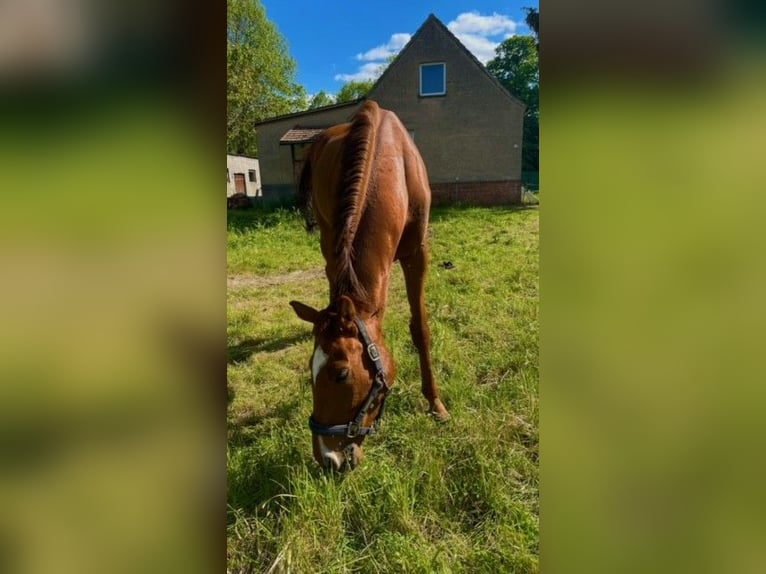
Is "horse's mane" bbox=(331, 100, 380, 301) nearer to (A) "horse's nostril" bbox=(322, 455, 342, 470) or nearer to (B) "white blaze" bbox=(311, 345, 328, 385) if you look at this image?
(B) "white blaze" bbox=(311, 345, 328, 385)

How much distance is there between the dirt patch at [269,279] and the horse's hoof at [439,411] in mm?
4345

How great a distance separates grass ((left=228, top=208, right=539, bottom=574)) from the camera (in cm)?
185

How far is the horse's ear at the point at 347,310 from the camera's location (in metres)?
2.01

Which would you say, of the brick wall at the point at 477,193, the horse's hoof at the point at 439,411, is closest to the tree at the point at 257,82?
the brick wall at the point at 477,193

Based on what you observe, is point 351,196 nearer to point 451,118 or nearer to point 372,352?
point 372,352

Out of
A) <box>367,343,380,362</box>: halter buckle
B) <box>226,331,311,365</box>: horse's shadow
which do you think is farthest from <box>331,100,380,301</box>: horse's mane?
<box>226,331,311,365</box>: horse's shadow
